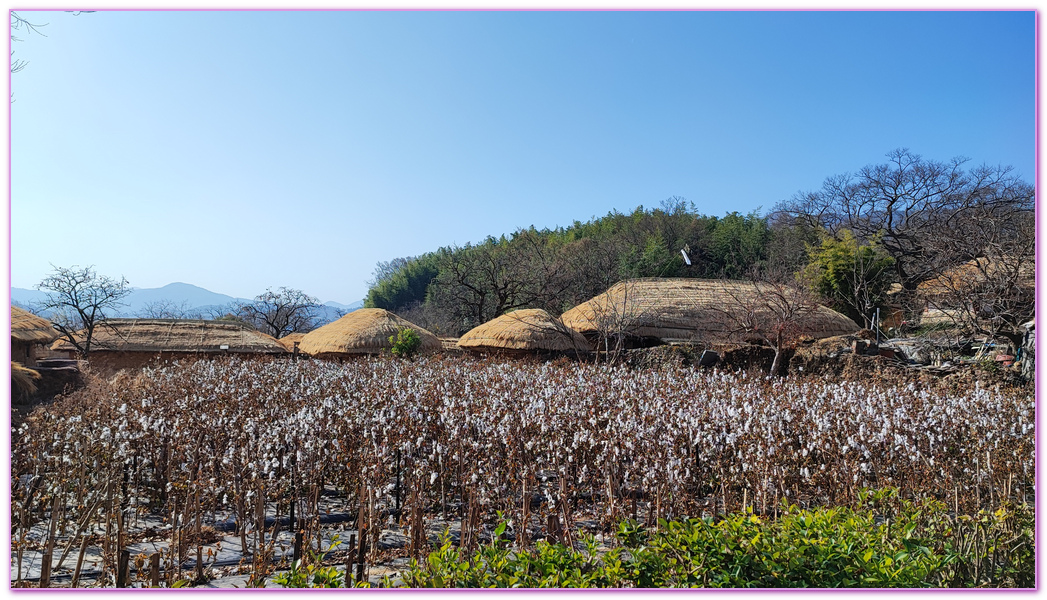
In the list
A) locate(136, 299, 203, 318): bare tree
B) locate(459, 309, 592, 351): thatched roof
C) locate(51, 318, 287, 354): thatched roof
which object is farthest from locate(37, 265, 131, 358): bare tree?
locate(136, 299, 203, 318): bare tree

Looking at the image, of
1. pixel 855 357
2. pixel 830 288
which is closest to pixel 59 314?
pixel 855 357

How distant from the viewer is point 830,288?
1822 cm

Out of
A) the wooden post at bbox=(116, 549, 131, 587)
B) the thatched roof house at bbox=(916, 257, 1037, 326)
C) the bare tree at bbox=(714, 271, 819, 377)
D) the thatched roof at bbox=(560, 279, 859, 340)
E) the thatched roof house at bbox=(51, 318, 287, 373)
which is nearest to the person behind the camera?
the wooden post at bbox=(116, 549, 131, 587)

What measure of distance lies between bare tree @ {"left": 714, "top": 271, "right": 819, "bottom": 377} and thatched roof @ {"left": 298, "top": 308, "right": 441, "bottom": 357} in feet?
20.2

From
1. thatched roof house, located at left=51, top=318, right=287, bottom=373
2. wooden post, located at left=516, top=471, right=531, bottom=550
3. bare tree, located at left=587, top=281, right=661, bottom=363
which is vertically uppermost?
bare tree, located at left=587, top=281, right=661, bottom=363

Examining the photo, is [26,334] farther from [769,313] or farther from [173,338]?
[769,313]

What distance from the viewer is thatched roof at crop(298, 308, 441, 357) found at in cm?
1445

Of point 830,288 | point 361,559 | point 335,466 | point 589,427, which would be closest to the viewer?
point 361,559

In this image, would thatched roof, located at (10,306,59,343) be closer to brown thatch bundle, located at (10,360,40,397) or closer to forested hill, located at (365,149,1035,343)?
brown thatch bundle, located at (10,360,40,397)

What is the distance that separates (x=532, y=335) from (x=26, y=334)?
27.9 feet

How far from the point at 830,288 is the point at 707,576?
17.9 m

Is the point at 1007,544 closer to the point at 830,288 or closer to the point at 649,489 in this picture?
the point at 649,489

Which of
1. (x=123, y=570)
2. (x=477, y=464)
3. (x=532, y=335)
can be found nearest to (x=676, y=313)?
(x=532, y=335)

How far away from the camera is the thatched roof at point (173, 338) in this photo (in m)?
13.7
